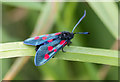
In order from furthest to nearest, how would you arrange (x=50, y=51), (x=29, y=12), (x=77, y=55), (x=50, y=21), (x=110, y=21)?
(x=29, y=12), (x=50, y=21), (x=110, y=21), (x=50, y=51), (x=77, y=55)

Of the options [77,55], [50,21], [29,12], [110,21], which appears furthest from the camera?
[29,12]

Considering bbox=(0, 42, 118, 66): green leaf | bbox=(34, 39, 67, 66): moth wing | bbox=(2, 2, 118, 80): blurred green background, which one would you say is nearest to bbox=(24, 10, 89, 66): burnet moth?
bbox=(34, 39, 67, 66): moth wing

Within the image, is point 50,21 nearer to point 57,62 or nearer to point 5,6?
point 57,62

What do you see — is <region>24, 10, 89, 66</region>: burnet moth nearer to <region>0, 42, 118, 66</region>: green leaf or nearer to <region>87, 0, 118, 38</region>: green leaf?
<region>0, 42, 118, 66</region>: green leaf

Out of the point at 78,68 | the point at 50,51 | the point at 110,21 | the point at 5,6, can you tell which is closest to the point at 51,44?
the point at 50,51

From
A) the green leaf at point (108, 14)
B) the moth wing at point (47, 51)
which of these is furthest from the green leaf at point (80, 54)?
the green leaf at point (108, 14)

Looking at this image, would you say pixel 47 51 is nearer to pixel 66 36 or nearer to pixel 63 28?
pixel 66 36
